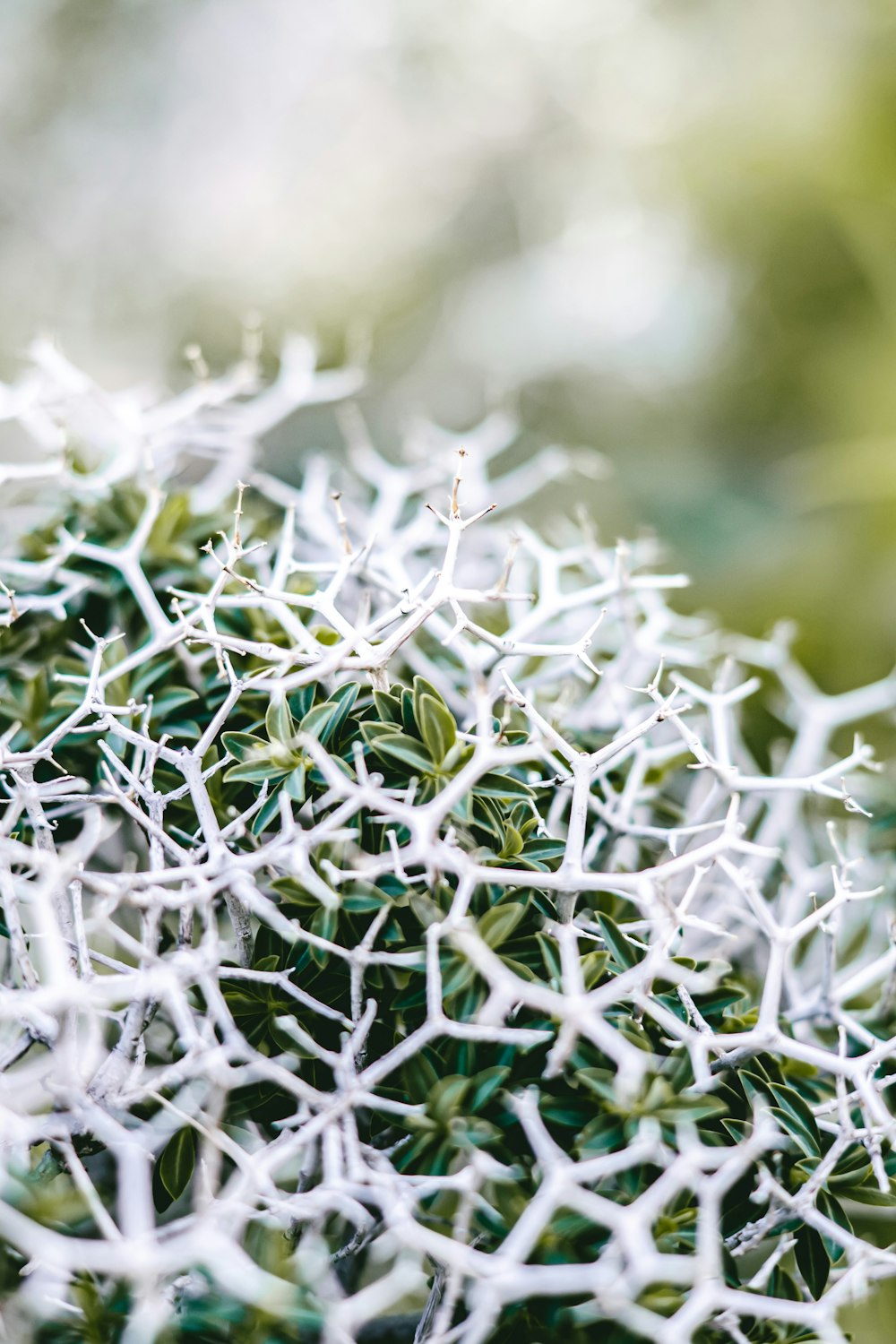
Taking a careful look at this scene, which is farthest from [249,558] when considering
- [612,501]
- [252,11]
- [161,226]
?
[252,11]

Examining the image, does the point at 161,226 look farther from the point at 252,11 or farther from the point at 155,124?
the point at 252,11

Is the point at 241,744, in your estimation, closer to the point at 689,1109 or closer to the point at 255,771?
the point at 255,771

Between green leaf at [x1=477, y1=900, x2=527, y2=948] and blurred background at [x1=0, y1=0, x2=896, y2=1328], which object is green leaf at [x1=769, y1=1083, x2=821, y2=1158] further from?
blurred background at [x1=0, y1=0, x2=896, y2=1328]

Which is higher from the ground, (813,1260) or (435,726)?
(435,726)

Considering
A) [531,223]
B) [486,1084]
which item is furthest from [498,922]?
[531,223]

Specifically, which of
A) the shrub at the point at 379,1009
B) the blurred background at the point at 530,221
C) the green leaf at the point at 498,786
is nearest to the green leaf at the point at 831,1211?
the shrub at the point at 379,1009

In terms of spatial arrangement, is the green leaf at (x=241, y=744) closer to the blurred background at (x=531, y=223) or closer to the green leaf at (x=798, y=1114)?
the green leaf at (x=798, y=1114)

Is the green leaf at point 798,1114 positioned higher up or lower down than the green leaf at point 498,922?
lower down

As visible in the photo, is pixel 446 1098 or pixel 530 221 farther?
pixel 530 221
